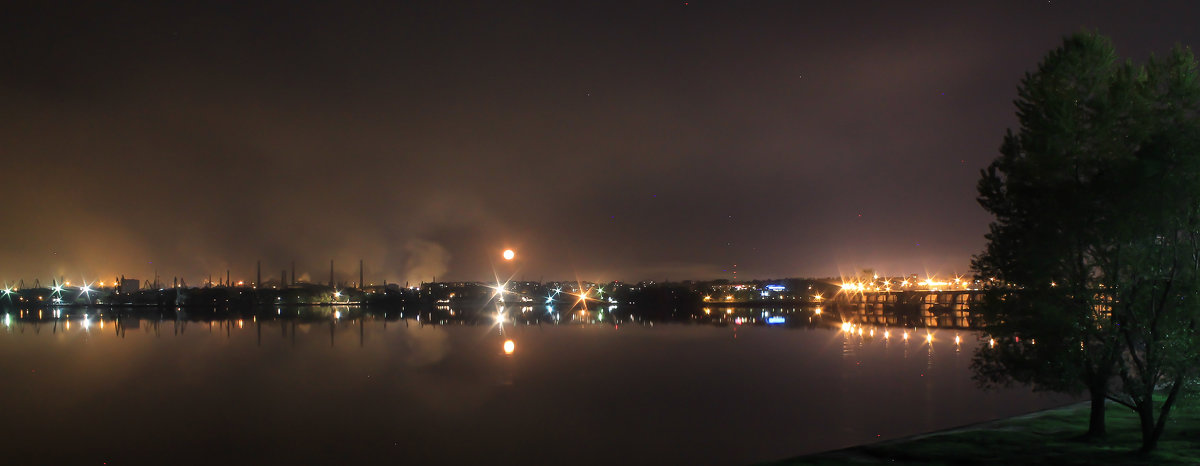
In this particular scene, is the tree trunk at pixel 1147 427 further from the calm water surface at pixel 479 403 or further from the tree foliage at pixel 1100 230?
the calm water surface at pixel 479 403

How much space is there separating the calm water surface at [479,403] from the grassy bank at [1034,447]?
14.1ft

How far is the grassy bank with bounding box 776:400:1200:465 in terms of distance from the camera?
16.2 metres

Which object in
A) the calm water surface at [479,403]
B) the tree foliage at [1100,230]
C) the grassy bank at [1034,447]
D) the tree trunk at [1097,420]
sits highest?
the tree foliage at [1100,230]

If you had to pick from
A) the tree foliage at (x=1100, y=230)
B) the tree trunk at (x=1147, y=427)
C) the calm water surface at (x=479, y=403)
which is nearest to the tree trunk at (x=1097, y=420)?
the tree foliage at (x=1100, y=230)

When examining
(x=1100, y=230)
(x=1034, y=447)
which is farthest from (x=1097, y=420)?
(x=1100, y=230)

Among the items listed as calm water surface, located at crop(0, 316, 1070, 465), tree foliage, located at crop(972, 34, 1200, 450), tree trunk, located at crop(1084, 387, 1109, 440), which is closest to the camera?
tree foliage, located at crop(972, 34, 1200, 450)

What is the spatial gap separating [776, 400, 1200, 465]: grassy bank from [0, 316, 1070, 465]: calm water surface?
430cm

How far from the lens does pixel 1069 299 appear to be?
17.1 metres

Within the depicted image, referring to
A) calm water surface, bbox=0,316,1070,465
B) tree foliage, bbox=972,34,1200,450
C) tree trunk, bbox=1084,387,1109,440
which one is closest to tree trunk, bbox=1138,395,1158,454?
tree foliage, bbox=972,34,1200,450

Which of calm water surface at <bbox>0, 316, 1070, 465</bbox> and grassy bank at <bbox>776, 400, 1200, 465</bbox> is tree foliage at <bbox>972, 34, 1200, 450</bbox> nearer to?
grassy bank at <bbox>776, 400, 1200, 465</bbox>

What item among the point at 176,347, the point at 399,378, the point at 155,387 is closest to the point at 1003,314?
the point at 399,378

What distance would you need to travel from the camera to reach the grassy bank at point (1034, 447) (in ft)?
53.3

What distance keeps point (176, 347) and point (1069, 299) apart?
6978cm

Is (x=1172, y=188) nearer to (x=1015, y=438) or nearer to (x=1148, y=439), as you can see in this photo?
(x=1148, y=439)
